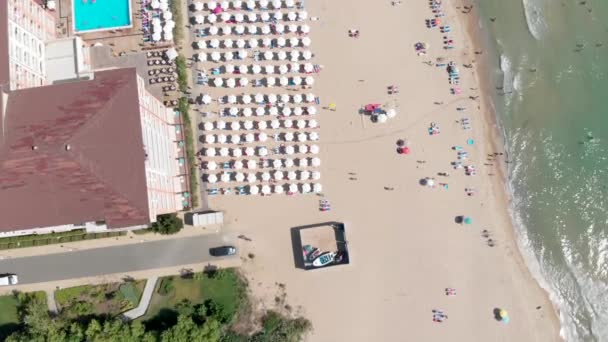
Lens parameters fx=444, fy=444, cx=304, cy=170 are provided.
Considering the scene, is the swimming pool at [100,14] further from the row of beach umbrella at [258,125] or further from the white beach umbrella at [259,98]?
the white beach umbrella at [259,98]

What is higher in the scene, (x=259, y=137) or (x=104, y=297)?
(x=259, y=137)

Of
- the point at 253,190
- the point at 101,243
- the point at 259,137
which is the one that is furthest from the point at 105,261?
the point at 259,137

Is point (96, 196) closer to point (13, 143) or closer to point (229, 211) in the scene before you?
point (13, 143)

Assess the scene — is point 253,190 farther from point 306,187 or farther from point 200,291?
point 200,291

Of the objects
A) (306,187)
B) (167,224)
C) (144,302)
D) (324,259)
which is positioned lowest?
(144,302)

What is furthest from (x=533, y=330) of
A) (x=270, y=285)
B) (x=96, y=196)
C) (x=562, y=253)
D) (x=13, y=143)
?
(x=13, y=143)

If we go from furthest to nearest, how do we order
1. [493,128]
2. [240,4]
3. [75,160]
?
[493,128]
[240,4]
[75,160]
